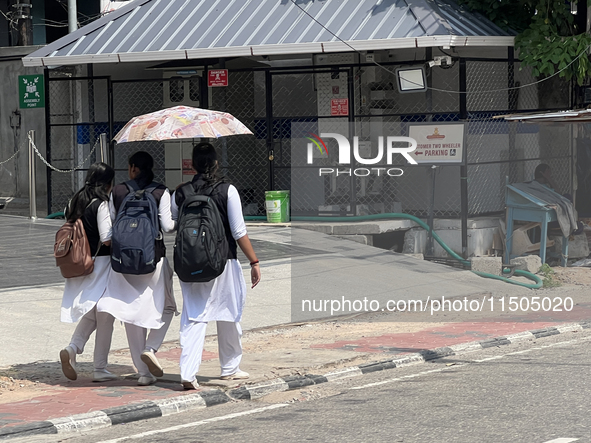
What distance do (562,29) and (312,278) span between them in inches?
294

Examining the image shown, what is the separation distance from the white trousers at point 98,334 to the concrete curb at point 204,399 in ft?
3.38

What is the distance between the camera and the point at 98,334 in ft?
25.4

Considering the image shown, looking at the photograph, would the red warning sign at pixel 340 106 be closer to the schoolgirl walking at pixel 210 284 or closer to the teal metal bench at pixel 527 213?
the teal metal bench at pixel 527 213

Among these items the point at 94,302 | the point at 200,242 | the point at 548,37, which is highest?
the point at 548,37

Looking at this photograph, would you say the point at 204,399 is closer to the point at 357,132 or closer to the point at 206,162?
the point at 206,162

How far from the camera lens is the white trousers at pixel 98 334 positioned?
7688mm

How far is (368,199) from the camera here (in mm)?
17203

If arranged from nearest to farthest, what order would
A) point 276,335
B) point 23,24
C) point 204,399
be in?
1. point 204,399
2. point 276,335
3. point 23,24

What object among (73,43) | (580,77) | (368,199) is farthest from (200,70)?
(580,77)

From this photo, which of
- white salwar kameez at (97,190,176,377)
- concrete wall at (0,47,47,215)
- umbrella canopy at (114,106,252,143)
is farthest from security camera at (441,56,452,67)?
concrete wall at (0,47,47,215)

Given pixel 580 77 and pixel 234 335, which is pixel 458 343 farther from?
pixel 580 77

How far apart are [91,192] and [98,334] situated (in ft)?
3.94

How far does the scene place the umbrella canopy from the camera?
7.66 meters

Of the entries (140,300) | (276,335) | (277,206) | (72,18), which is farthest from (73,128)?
(140,300)
